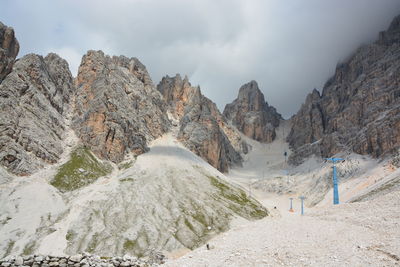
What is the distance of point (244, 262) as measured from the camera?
17781mm

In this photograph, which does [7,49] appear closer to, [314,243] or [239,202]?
[239,202]

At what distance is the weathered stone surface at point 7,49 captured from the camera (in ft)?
464

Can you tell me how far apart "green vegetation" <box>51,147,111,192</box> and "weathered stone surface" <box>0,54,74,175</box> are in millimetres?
7972

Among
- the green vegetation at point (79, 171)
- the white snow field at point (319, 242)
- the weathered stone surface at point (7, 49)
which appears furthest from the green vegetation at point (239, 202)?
the weathered stone surface at point (7, 49)

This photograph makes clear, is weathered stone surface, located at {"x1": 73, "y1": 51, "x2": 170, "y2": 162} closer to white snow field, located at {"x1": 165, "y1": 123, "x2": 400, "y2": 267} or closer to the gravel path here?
white snow field, located at {"x1": 165, "y1": 123, "x2": 400, "y2": 267}

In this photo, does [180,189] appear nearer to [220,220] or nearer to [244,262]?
[220,220]

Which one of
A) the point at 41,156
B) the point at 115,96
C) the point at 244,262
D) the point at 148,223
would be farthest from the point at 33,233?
the point at 115,96

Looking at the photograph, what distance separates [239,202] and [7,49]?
137 m

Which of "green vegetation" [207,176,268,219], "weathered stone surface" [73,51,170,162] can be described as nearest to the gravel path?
"green vegetation" [207,176,268,219]

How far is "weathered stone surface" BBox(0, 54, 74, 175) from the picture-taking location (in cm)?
11838

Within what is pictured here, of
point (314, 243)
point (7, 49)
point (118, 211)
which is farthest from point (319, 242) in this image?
point (7, 49)

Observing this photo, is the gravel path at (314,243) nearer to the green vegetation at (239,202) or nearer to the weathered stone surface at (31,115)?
the green vegetation at (239,202)

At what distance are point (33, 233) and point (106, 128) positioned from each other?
273 feet

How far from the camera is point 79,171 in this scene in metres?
136
